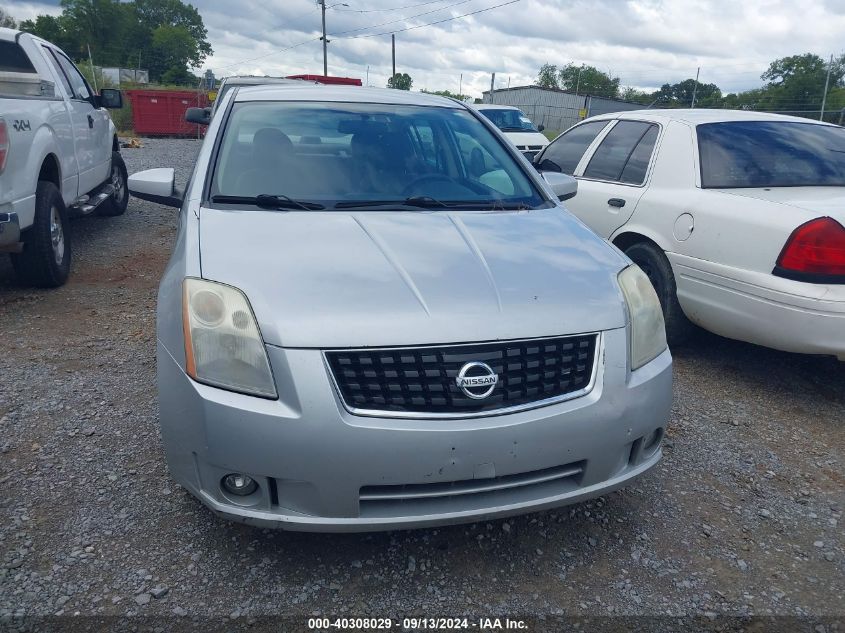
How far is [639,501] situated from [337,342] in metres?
1.54

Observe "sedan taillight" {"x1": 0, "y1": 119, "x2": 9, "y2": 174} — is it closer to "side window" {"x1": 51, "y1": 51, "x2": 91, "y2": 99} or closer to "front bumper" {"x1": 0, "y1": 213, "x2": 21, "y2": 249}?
"front bumper" {"x1": 0, "y1": 213, "x2": 21, "y2": 249}

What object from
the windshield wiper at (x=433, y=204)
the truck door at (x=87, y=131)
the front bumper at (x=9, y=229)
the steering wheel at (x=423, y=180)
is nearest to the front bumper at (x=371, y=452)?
the windshield wiper at (x=433, y=204)

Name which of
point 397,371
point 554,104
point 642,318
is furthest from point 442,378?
point 554,104

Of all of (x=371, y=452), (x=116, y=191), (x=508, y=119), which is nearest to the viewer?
(x=371, y=452)

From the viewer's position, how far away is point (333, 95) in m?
3.60

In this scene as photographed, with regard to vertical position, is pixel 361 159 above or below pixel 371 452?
above

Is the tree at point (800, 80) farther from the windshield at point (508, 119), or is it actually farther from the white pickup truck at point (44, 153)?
the white pickup truck at point (44, 153)

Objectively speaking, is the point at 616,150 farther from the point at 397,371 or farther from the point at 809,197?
the point at 397,371

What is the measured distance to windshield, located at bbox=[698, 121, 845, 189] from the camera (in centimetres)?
392

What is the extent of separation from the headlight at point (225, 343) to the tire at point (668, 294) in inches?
109

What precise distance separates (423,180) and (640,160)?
6.72 ft

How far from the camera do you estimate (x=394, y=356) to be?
6.46ft

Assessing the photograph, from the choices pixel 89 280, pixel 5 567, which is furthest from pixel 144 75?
pixel 5 567

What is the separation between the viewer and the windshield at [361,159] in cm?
299
